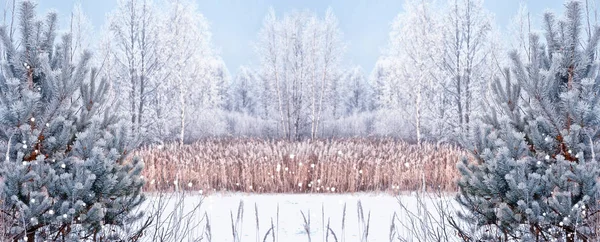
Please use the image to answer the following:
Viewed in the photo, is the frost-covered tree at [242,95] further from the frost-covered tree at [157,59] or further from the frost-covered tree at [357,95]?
the frost-covered tree at [157,59]

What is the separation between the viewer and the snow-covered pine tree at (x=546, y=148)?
138 inches

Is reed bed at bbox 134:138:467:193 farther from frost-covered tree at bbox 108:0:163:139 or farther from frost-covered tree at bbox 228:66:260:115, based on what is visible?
frost-covered tree at bbox 228:66:260:115

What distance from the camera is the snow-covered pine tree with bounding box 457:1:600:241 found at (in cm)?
352

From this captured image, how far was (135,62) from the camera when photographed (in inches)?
669

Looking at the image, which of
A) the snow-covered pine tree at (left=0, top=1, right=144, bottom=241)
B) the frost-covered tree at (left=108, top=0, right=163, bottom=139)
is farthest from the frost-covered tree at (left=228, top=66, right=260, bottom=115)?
the snow-covered pine tree at (left=0, top=1, right=144, bottom=241)

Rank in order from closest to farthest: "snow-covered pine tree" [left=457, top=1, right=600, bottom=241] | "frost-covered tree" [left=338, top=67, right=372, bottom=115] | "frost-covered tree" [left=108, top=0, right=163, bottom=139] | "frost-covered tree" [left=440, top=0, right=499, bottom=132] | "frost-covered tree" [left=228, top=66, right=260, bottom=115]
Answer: "snow-covered pine tree" [left=457, top=1, right=600, bottom=241] → "frost-covered tree" [left=440, top=0, right=499, bottom=132] → "frost-covered tree" [left=108, top=0, right=163, bottom=139] → "frost-covered tree" [left=338, top=67, right=372, bottom=115] → "frost-covered tree" [left=228, top=66, right=260, bottom=115]

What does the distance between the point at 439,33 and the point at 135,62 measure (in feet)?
30.3

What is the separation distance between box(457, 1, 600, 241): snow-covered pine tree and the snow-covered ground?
0.83m

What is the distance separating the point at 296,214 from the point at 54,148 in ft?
13.5

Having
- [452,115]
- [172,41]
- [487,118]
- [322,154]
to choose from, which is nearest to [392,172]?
[322,154]

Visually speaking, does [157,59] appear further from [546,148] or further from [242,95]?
[242,95]

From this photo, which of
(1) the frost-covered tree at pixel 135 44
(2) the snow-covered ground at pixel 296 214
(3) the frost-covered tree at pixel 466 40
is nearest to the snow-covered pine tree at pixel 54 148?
(2) the snow-covered ground at pixel 296 214

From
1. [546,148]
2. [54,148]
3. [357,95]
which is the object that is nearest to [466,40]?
[546,148]

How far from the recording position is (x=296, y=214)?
7402 millimetres
